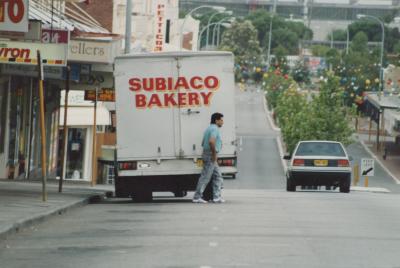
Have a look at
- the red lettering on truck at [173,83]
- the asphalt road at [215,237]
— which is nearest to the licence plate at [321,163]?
the asphalt road at [215,237]

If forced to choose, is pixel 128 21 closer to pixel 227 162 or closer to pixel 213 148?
pixel 227 162

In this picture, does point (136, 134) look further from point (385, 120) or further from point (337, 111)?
point (385, 120)

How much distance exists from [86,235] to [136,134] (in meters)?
9.09

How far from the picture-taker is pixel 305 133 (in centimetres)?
9525

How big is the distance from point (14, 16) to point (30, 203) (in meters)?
3.85

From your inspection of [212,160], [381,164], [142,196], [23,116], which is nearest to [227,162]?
[212,160]

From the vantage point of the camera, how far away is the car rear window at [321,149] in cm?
3956

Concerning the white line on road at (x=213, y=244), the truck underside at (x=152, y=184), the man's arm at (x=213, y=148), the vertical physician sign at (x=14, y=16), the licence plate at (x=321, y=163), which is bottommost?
the licence plate at (x=321, y=163)

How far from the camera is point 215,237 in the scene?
60.0ft

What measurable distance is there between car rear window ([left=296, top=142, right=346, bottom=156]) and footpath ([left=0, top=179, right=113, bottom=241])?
26.8ft

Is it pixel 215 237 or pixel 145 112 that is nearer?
pixel 215 237

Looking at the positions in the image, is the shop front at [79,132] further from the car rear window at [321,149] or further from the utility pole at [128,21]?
the car rear window at [321,149]

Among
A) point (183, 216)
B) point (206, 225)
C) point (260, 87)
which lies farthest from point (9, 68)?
point (260, 87)

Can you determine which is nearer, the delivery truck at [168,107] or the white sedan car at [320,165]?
the delivery truck at [168,107]
